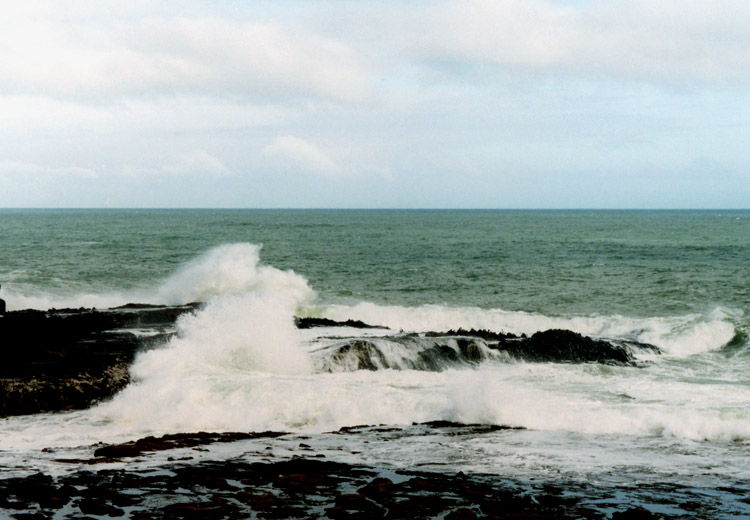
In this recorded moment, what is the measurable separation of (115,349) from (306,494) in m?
9.27

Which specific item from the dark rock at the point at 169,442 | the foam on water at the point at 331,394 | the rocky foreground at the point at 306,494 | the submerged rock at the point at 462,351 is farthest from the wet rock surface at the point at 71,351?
the submerged rock at the point at 462,351

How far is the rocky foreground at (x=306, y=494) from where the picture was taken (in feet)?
26.7

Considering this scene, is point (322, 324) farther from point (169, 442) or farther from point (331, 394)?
point (169, 442)

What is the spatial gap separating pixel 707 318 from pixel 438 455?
58.6 feet

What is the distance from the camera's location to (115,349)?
54.8 ft

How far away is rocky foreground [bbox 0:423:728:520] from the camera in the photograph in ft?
26.7

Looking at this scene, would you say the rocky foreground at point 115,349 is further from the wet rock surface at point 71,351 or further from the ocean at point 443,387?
the ocean at point 443,387

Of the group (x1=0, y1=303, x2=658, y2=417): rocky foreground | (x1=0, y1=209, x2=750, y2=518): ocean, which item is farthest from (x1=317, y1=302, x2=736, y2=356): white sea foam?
(x1=0, y1=303, x2=658, y2=417): rocky foreground

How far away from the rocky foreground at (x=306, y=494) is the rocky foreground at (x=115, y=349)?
3.97 metres

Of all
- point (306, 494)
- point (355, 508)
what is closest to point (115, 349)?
point (306, 494)

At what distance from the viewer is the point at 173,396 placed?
13781mm

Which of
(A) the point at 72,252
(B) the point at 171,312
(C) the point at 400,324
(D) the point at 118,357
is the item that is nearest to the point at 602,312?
(C) the point at 400,324

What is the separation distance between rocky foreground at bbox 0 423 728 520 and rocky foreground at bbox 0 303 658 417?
3.97 meters

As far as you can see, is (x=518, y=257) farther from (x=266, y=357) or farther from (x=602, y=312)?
(x=266, y=357)
